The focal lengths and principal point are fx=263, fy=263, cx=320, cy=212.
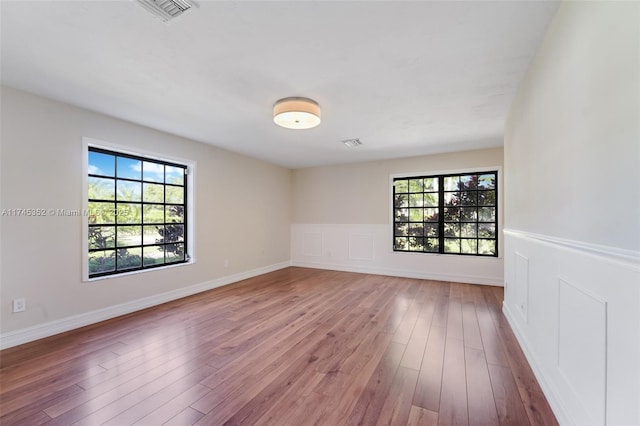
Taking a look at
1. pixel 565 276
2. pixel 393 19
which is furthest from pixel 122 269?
pixel 565 276

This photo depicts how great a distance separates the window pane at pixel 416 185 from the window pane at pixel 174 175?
14.5 ft

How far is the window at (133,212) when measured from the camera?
3.29 m

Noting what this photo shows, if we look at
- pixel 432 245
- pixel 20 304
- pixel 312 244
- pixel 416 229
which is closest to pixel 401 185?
pixel 416 229

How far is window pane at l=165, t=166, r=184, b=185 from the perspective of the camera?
4141 mm

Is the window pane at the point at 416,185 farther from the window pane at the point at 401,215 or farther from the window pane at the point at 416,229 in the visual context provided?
the window pane at the point at 416,229

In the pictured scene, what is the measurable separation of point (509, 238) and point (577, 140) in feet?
6.84

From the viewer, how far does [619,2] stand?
1061 millimetres

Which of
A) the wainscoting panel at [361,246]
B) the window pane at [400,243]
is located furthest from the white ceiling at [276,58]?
the wainscoting panel at [361,246]

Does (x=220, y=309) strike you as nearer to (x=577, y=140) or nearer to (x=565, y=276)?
(x=565, y=276)

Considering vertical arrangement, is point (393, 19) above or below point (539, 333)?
above

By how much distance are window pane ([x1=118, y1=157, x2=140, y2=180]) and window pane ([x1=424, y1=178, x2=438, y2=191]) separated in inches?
200

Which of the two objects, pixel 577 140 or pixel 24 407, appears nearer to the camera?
pixel 577 140

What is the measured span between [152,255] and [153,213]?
0.62m

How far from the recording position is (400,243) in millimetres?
5719
